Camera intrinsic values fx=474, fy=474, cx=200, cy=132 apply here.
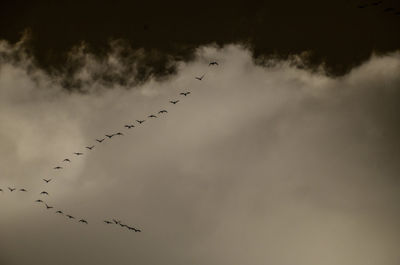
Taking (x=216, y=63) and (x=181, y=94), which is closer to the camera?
(x=216, y=63)

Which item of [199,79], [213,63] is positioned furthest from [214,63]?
[199,79]

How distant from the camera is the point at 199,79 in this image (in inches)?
3300

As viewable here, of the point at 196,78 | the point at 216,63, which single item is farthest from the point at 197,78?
the point at 216,63

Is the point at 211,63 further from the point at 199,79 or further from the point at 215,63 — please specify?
the point at 199,79

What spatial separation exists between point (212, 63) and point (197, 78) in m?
8.16

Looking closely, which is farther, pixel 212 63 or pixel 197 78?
pixel 197 78

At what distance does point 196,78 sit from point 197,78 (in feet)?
0.71

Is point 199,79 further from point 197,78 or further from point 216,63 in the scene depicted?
point 216,63

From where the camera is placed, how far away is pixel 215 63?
76.9 meters

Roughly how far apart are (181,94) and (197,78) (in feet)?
13.3

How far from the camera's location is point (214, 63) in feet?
252

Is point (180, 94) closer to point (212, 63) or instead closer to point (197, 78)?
point (197, 78)

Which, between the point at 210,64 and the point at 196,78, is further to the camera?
the point at 196,78

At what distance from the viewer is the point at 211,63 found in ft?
248
